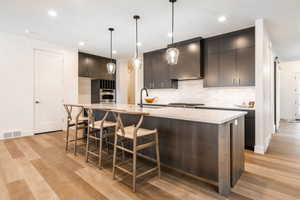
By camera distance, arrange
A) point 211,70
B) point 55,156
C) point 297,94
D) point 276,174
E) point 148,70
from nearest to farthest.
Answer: point 276,174
point 55,156
point 211,70
point 148,70
point 297,94

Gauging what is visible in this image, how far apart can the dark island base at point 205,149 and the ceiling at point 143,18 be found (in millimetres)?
1962

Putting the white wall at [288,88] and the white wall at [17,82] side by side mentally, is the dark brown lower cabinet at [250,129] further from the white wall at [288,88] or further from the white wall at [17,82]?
the white wall at [288,88]

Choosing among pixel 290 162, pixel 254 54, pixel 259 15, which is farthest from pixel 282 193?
pixel 259 15

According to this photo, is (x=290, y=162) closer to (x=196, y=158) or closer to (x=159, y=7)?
(x=196, y=158)

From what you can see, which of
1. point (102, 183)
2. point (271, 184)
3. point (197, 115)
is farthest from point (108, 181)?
point (271, 184)

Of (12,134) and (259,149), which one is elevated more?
(12,134)

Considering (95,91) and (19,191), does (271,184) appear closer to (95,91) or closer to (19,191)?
(19,191)

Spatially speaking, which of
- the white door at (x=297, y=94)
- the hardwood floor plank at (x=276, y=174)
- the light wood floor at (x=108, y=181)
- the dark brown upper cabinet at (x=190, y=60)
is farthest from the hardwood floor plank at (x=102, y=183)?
the white door at (x=297, y=94)

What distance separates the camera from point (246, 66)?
3.45m

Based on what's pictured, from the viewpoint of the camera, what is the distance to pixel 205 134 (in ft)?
6.22

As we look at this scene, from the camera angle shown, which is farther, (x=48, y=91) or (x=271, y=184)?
(x=48, y=91)

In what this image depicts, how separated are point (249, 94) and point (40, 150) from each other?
4807mm

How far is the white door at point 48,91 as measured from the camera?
4453mm

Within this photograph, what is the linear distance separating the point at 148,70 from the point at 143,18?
2487mm
